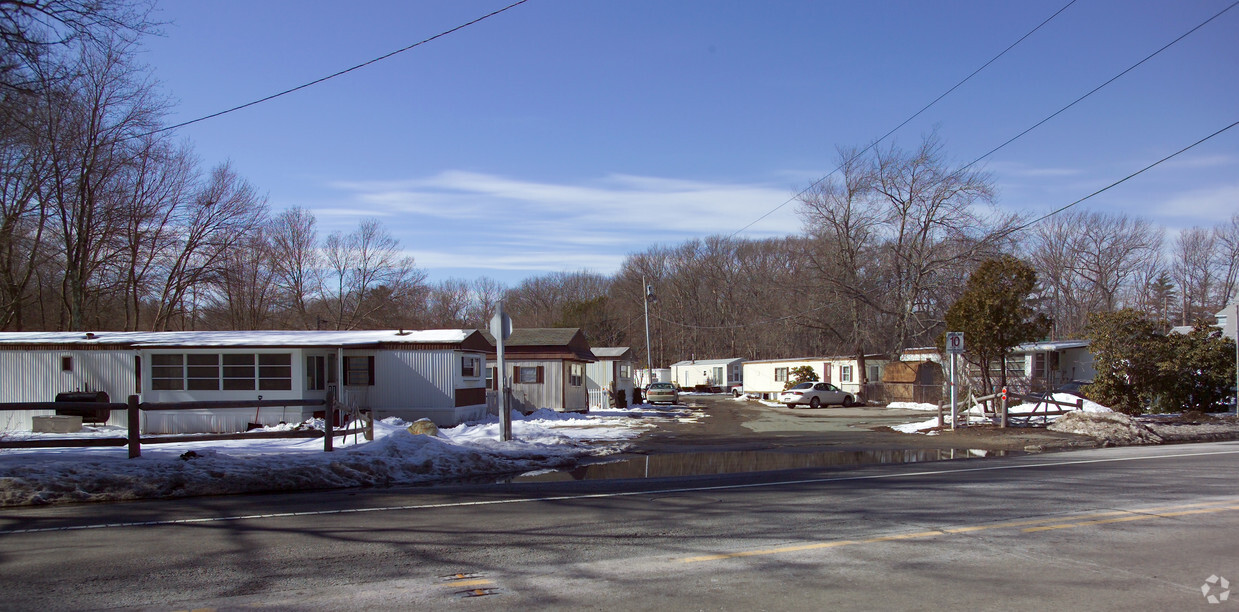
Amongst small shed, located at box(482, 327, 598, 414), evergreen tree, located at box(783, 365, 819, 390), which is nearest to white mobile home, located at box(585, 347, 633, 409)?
small shed, located at box(482, 327, 598, 414)

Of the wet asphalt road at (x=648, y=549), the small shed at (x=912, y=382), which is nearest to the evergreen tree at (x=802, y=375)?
the small shed at (x=912, y=382)

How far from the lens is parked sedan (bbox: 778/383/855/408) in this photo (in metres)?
43.6

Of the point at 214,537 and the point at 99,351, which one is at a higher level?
the point at 99,351

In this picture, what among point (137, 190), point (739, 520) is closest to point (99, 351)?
point (137, 190)

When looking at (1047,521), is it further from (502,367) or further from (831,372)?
(831,372)

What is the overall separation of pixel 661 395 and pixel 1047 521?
130ft

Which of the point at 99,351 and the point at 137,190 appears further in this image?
the point at 137,190

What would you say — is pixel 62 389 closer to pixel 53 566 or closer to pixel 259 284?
pixel 53 566

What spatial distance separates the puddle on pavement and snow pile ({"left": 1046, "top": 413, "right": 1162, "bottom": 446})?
153 inches

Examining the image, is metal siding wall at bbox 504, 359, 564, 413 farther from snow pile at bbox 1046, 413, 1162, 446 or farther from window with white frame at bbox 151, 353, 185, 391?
snow pile at bbox 1046, 413, 1162, 446

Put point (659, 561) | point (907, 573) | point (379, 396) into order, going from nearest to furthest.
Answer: point (907, 573), point (659, 561), point (379, 396)

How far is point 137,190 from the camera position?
121 feet

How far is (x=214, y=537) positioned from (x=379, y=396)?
792 inches

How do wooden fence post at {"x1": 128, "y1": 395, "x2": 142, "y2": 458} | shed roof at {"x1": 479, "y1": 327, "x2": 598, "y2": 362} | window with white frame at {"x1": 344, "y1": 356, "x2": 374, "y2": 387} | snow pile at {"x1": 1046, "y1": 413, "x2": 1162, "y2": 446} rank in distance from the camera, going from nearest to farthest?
wooden fence post at {"x1": 128, "y1": 395, "x2": 142, "y2": 458} → snow pile at {"x1": 1046, "y1": 413, "x2": 1162, "y2": 446} → window with white frame at {"x1": 344, "y1": 356, "x2": 374, "y2": 387} → shed roof at {"x1": 479, "y1": 327, "x2": 598, "y2": 362}
